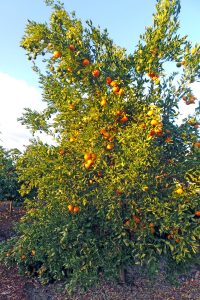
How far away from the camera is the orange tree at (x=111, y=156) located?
720 centimetres

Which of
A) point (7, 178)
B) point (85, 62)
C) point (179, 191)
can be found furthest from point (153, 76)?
point (7, 178)

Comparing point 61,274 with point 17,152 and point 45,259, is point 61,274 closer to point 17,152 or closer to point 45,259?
point 45,259

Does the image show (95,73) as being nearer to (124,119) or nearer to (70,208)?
(124,119)

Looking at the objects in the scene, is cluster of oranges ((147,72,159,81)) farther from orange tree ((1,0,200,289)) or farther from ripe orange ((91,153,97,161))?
ripe orange ((91,153,97,161))

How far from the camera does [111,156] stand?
24.8 ft

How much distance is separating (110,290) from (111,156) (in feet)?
9.78

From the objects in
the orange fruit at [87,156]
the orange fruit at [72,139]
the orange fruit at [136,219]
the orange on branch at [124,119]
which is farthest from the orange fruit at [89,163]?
the orange fruit at [136,219]

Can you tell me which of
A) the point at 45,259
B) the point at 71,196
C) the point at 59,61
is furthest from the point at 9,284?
the point at 59,61

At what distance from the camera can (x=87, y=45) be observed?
7.89 m

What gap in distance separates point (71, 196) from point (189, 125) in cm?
272

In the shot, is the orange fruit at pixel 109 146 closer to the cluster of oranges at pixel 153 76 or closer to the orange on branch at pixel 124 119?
the orange on branch at pixel 124 119

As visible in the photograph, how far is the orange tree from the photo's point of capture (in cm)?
720

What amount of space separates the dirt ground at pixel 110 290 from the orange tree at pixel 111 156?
632mm

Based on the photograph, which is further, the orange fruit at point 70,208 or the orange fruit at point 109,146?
the orange fruit at point 70,208
